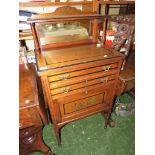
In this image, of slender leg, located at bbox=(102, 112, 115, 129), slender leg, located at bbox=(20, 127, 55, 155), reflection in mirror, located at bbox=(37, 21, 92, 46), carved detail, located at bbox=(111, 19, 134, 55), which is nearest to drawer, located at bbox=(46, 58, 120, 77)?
carved detail, located at bbox=(111, 19, 134, 55)

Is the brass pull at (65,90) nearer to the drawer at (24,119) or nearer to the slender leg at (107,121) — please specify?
the drawer at (24,119)

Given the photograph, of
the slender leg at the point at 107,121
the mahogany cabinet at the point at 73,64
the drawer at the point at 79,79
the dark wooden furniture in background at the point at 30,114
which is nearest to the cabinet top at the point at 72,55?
the mahogany cabinet at the point at 73,64

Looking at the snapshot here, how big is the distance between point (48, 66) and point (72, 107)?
1.58 feet

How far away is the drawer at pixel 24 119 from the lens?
3.06 feet

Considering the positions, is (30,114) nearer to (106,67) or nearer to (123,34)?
(106,67)

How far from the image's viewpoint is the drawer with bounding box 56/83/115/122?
3.87 ft

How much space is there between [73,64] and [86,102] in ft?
1.51

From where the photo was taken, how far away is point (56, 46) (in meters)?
1.27

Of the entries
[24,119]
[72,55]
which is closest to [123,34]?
[72,55]

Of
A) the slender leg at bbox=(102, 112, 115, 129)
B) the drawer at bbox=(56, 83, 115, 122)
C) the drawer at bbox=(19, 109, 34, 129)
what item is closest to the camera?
the drawer at bbox=(19, 109, 34, 129)

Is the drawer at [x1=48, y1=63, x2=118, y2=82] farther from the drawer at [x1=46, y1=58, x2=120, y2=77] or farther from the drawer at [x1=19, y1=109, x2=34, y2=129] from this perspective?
the drawer at [x1=19, y1=109, x2=34, y2=129]
